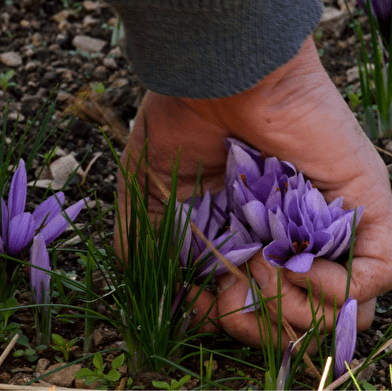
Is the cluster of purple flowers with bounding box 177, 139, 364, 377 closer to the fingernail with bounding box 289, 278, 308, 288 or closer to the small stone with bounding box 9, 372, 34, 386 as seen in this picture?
the fingernail with bounding box 289, 278, 308, 288

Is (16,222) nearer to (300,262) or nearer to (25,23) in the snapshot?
(300,262)

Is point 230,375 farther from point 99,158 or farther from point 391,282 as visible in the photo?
point 99,158

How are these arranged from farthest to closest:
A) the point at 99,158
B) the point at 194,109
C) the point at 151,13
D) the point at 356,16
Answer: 1. the point at 356,16
2. the point at 99,158
3. the point at 194,109
4. the point at 151,13

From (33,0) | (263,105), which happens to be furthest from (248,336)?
(33,0)

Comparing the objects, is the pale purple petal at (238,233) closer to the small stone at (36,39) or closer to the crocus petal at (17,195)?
the crocus petal at (17,195)

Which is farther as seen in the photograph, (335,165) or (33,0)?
(33,0)

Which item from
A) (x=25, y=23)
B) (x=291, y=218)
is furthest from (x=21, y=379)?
(x=25, y=23)

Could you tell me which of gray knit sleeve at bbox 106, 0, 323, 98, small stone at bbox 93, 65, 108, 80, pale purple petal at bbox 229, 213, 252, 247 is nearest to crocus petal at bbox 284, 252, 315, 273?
pale purple petal at bbox 229, 213, 252, 247
